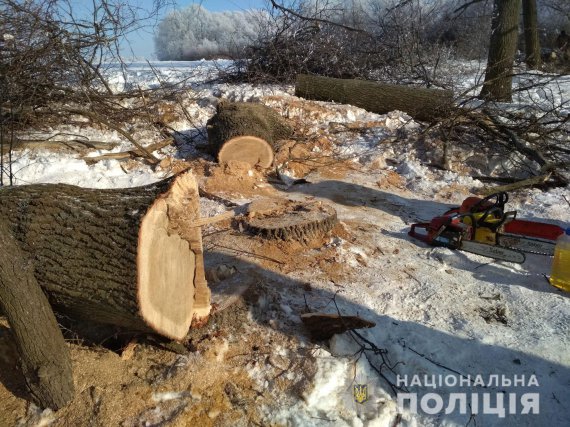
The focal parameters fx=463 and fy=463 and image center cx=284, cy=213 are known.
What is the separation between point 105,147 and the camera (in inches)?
237

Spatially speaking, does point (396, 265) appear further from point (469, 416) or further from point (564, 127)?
point (564, 127)

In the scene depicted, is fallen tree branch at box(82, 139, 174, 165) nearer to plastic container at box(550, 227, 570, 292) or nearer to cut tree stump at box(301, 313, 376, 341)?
cut tree stump at box(301, 313, 376, 341)

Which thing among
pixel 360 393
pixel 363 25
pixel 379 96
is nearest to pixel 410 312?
pixel 360 393

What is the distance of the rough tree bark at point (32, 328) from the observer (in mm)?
2270

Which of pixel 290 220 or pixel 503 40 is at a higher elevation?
pixel 503 40

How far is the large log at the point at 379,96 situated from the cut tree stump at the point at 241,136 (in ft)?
7.94

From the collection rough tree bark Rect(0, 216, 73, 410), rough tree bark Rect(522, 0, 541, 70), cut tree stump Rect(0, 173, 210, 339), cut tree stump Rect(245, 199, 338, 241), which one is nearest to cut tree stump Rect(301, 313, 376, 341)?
cut tree stump Rect(0, 173, 210, 339)

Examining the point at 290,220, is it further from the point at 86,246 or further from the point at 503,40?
the point at 503,40

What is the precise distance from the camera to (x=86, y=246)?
2387 mm

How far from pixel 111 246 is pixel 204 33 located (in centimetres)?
314

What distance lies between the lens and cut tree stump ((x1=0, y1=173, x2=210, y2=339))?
2.29 metres

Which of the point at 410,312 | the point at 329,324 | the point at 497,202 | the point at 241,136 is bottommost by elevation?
the point at 410,312

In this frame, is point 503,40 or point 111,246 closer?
point 111,246

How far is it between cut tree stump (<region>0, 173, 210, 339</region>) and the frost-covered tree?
1.48m
